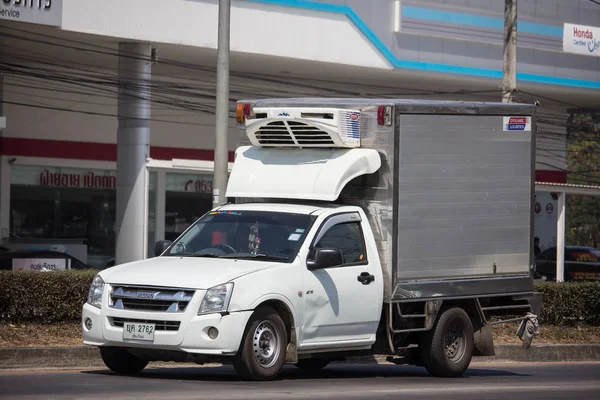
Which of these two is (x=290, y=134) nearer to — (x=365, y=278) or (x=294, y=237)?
(x=294, y=237)

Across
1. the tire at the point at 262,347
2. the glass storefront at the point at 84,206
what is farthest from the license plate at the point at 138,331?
the glass storefront at the point at 84,206

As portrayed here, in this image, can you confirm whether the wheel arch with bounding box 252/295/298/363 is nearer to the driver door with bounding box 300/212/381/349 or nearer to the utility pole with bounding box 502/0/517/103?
the driver door with bounding box 300/212/381/349

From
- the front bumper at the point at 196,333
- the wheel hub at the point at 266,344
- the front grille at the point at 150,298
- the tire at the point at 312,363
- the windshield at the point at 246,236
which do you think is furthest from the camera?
the tire at the point at 312,363

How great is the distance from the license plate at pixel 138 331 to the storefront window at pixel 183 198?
28012 millimetres

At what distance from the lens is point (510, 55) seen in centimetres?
2473

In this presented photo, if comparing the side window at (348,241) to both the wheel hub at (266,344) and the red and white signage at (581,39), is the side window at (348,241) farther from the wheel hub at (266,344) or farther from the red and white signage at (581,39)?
the red and white signage at (581,39)

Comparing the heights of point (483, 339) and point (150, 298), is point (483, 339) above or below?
below

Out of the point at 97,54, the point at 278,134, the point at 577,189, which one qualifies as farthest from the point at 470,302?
the point at 97,54

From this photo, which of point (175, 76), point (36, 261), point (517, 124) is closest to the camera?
point (517, 124)

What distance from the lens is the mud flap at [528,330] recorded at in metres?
14.8

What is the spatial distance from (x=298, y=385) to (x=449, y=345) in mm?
2902

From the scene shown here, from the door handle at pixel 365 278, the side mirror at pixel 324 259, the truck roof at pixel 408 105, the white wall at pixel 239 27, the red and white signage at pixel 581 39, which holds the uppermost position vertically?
the red and white signage at pixel 581 39

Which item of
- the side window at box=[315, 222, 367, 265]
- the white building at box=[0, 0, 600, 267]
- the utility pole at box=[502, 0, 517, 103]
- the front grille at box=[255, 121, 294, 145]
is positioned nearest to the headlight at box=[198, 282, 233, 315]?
the side window at box=[315, 222, 367, 265]

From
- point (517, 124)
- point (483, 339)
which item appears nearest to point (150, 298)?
point (483, 339)
